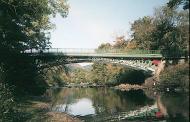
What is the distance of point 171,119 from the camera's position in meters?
26.1

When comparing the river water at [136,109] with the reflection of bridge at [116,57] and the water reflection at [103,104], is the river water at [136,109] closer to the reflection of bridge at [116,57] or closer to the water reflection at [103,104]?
the water reflection at [103,104]

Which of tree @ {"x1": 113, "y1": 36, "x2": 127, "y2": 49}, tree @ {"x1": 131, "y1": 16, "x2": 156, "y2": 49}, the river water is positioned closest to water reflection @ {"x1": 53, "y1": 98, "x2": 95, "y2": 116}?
the river water

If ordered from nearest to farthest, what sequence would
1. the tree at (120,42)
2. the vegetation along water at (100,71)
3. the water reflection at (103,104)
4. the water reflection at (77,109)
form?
the vegetation along water at (100,71) → the water reflection at (103,104) → the water reflection at (77,109) → the tree at (120,42)

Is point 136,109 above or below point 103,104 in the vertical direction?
above

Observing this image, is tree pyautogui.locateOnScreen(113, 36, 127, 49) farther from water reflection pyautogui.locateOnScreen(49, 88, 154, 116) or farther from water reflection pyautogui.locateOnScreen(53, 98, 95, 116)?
water reflection pyautogui.locateOnScreen(53, 98, 95, 116)

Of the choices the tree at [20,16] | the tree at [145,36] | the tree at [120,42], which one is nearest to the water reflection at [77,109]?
the tree at [20,16]

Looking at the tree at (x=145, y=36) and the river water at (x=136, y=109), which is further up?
the tree at (x=145, y=36)

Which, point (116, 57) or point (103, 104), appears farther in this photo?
point (116, 57)

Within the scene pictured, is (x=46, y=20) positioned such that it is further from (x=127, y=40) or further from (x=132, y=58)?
(x=127, y=40)

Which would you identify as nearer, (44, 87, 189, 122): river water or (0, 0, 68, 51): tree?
(44, 87, 189, 122): river water

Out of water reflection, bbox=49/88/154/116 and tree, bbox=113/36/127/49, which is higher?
tree, bbox=113/36/127/49

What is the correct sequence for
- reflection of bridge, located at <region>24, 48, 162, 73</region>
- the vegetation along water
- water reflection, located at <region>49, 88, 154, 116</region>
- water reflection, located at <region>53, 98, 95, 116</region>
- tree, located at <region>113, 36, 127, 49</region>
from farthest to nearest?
tree, located at <region>113, 36, 127, 49</region> < reflection of bridge, located at <region>24, 48, 162, 73</region> < water reflection, located at <region>53, 98, 95, 116</region> < water reflection, located at <region>49, 88, 154, 116</region> < the vegetation along water

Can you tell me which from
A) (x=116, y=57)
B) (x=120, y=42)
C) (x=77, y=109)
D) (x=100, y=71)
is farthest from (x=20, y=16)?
(x=100, y=71)

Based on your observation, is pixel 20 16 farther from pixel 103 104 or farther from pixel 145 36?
pixel 145 36
